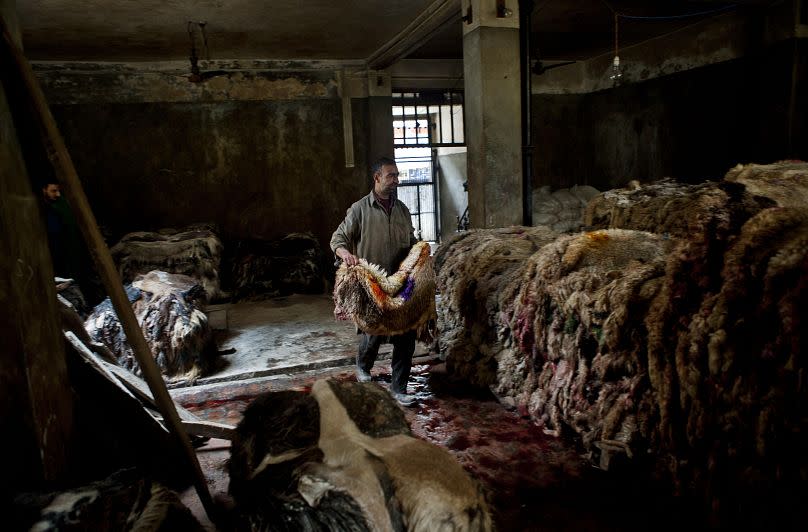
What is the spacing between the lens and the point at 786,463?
1938 mm

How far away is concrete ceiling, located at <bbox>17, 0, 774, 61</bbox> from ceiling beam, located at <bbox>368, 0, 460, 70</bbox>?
0.25 ft

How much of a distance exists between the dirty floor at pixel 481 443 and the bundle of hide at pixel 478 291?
0.78 feet

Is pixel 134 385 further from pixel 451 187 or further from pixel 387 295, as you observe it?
pixel 451 187

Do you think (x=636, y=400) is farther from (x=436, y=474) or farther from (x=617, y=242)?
(x=436, y=474)

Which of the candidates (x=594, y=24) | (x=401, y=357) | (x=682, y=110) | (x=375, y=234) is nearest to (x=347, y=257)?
(x=375, y=234)

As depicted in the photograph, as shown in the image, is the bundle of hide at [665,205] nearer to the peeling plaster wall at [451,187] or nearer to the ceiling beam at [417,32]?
the ceiling beam at [417,32]

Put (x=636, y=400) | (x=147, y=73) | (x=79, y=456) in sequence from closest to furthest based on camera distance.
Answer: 1. (x=79, y=456)
2. (x=636, y=400)
3. (x=147, y=73)

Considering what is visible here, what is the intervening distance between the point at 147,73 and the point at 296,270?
458 cm

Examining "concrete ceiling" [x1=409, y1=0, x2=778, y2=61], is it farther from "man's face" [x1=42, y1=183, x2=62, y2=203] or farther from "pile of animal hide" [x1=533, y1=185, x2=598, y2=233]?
"man's face" [x1=42, y1=183, x2=62, y2=203]

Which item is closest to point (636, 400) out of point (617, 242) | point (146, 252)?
point (617, 242)

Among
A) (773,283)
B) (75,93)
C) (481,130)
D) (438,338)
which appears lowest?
(438,338)

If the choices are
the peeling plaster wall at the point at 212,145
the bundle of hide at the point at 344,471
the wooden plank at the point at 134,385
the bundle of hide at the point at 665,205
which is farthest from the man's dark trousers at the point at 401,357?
the peeling plaster wall at the point at 212,145

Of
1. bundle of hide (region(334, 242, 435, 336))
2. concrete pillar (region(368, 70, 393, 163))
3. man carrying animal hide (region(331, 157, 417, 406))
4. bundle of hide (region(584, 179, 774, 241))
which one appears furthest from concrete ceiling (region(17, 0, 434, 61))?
bundle of hide (region(334, 242, 435, 336))

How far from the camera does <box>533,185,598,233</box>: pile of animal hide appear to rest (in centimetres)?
873
